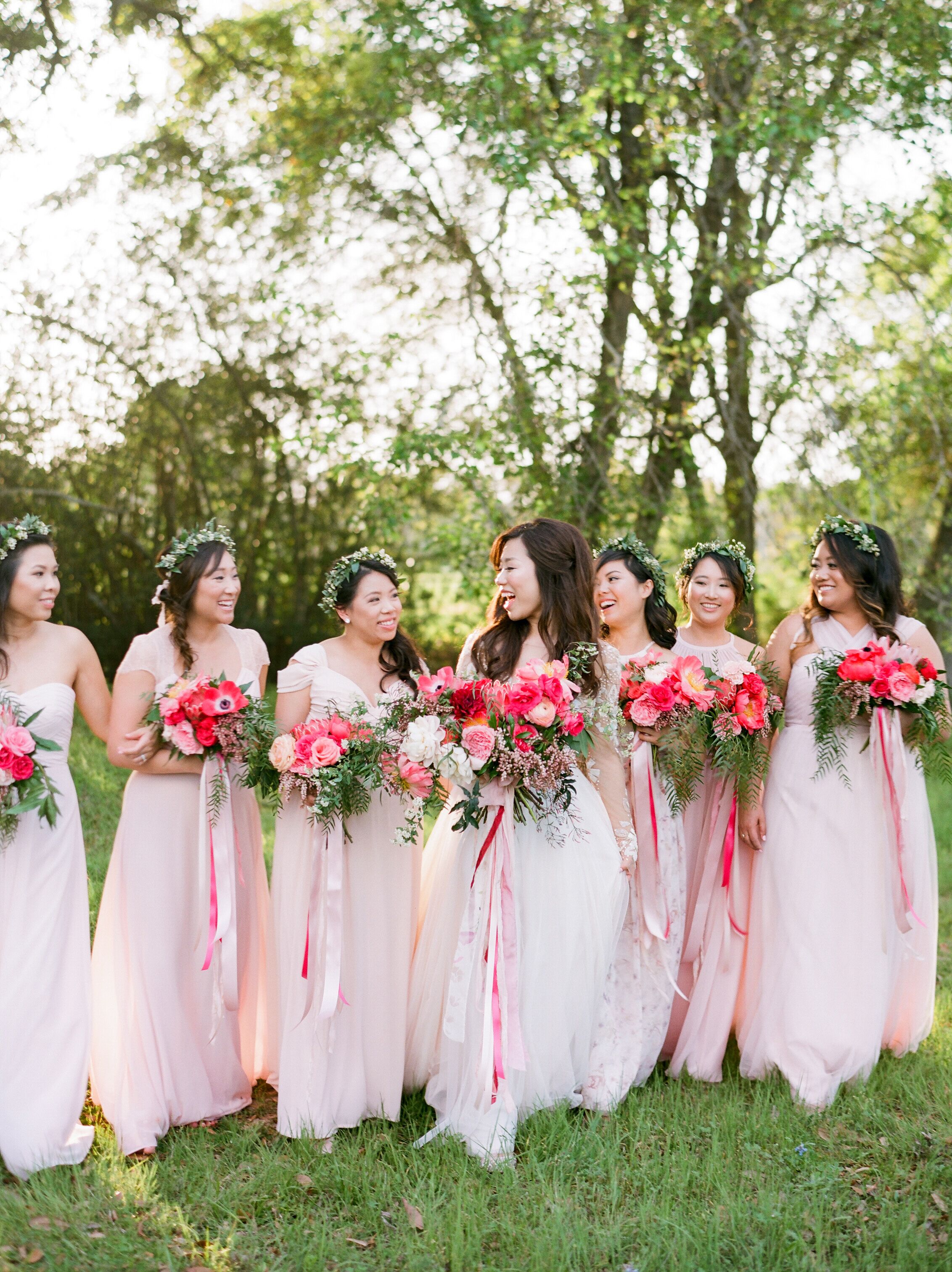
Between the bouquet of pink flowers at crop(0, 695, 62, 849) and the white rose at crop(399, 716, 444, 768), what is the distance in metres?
1.42

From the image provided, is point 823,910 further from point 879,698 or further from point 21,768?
point 21,768

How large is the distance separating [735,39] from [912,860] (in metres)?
8.53

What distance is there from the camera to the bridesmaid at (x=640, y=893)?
505cm

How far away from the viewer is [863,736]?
5262 millimetres

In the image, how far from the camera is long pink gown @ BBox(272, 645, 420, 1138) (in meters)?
4.62

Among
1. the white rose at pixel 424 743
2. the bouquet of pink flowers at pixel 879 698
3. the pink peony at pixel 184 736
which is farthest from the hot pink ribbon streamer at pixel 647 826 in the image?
the pink peony at pixel 184 736

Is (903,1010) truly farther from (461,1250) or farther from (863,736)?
(461,1250)

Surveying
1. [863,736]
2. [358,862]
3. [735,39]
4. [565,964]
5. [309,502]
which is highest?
[735,39]

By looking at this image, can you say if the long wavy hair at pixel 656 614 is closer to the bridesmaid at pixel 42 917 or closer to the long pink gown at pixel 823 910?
the long pink gown at pixel 823 910

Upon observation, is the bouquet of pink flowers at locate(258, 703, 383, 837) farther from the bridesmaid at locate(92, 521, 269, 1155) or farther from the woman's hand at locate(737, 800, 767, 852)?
the woman's hand at locate(737, 800, 767, 852)

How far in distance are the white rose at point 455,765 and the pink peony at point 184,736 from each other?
1.05 m

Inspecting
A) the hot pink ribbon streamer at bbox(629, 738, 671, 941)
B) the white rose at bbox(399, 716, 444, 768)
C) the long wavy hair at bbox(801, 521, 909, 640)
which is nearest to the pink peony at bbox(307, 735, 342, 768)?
the white rose at bbox(399, 716, 444, 768)

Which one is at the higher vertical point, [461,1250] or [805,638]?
[805,638]

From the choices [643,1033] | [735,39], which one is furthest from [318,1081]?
[735,39]
